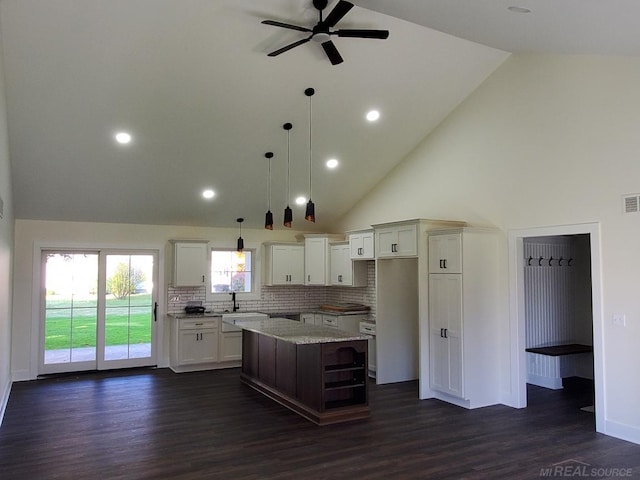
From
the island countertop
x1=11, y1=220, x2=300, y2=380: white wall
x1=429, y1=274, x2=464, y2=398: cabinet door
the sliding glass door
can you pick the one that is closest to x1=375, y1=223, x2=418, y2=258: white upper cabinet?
x1=429, y1=274, x2=464, y2=398: cabinet door

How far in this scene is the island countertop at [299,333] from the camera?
5.51 m

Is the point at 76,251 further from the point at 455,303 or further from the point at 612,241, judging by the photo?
the point at 612,241

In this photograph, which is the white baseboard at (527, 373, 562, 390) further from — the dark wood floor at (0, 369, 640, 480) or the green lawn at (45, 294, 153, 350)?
the green lawn at (45, 294, 153, 350)

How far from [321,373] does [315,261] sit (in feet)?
13.0

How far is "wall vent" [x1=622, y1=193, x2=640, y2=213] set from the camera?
4902mm

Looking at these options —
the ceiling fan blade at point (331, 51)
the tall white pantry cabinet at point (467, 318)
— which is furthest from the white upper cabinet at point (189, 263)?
the ceiling fan blade at point (331, 51)

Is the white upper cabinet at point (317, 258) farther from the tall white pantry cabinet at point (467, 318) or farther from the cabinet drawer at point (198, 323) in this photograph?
the tall white pantry cabinet at point (467, 318)

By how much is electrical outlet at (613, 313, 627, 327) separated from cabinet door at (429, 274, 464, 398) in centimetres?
169

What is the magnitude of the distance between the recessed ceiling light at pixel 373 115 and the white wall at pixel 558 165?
1.09 m

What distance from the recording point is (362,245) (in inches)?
322

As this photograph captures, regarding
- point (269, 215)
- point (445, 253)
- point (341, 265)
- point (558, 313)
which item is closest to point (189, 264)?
point (341, 265)

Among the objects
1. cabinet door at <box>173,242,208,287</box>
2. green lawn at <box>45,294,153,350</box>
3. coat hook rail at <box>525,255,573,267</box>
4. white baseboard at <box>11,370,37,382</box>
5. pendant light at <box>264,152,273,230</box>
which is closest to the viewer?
pendant light at <box>264,152,273,230</box>

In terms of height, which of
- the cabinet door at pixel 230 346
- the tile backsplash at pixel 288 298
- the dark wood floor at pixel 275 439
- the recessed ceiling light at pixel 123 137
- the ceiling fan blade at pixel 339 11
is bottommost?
the dark wood floor at pixel 275 439

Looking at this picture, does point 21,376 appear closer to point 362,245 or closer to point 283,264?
point 283,264
